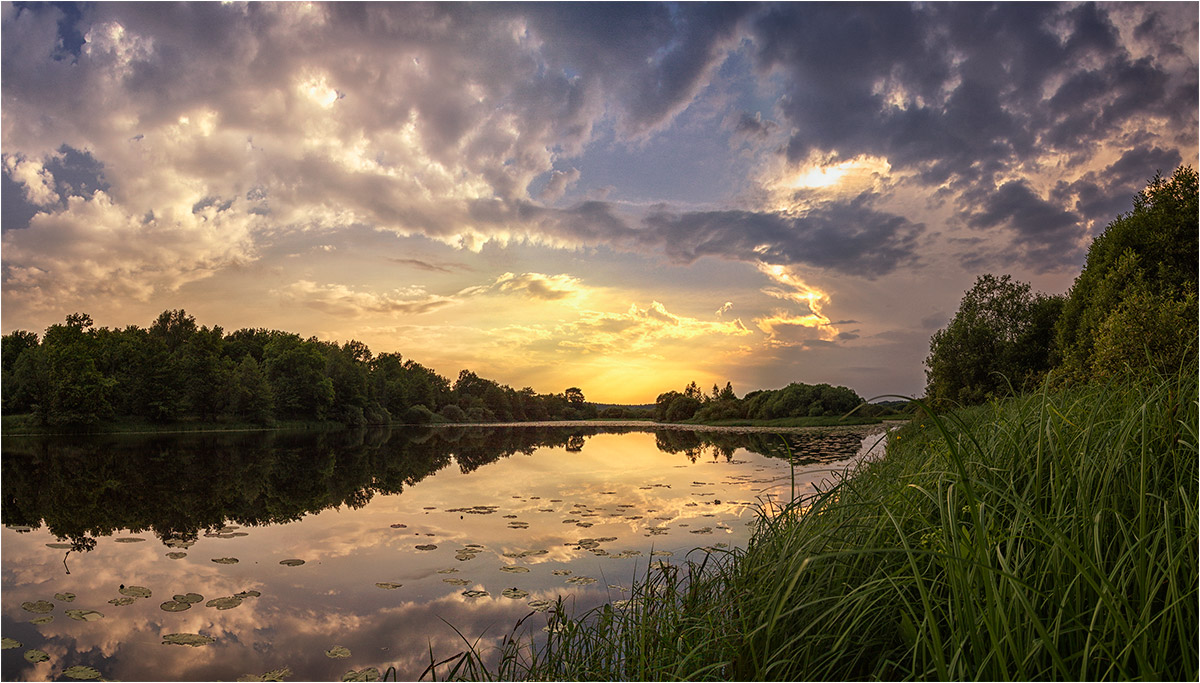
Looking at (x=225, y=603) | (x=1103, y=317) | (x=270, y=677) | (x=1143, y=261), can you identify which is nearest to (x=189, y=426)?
(x=225, y=603)

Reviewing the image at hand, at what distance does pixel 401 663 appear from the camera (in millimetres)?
5398

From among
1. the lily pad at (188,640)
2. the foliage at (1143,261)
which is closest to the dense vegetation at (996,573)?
the lily pad at (188,640)

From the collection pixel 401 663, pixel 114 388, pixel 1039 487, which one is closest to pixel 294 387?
pixel 114 388

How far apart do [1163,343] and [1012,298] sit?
1797 cm

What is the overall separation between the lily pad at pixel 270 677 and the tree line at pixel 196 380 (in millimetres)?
30601

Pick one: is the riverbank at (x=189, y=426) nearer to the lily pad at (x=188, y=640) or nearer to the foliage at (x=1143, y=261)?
the foliage at (x=1143, y=261)

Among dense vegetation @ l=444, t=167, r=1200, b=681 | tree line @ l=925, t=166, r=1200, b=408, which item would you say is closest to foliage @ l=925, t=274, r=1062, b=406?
tree line @ l=925, t=166, r=1200, b=408

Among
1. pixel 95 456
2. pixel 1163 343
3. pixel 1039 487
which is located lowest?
pixel 95 456

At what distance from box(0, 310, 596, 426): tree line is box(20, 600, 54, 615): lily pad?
26764mm

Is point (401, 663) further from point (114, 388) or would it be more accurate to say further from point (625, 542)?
point (114, 388)

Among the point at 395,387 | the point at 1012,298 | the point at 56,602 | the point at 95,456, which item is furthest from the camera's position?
the point at 395,387

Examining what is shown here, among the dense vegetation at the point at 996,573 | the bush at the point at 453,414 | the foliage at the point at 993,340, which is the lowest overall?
the bush at the point at 453,414

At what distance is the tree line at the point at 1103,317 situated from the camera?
1220 cm

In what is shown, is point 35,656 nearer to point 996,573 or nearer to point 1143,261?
point 996,573
